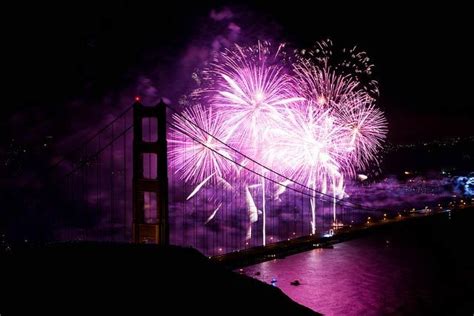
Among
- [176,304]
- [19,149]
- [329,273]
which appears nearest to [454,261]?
[329,273]

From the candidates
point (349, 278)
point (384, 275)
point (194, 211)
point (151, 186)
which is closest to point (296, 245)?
point (349, 278)

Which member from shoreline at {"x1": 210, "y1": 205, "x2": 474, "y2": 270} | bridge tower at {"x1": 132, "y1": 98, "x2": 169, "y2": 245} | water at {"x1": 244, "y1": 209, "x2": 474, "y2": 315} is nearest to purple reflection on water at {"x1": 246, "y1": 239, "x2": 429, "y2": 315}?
water at {"x1": 244, "y1": 209, "x2": 474, "y2": 315}

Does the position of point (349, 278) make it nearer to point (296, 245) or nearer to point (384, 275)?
point (384, 275)

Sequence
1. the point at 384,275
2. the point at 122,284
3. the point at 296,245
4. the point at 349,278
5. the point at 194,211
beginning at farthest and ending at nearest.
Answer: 1. the point at 194,211
2. the point at 296,245
3. the point at 384,275
4. the point at 349,278
5. the point at 122,284

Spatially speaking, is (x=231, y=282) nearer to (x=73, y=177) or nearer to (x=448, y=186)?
(x=448, y=186)

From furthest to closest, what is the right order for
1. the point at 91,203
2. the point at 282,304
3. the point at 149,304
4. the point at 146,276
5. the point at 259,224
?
the point at 91,203 → the point at 259,224 → the point at 282,304 → the point at 146,276 → the point at 149,304

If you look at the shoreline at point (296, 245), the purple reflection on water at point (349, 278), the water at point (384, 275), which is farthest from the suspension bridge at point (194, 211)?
the purple reflection on water at point (349, 278)

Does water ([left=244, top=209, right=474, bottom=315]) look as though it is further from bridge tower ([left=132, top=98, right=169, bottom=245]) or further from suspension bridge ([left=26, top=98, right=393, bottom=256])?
suspension bridge ([left=26, top=98, right=393, bottom=256])
